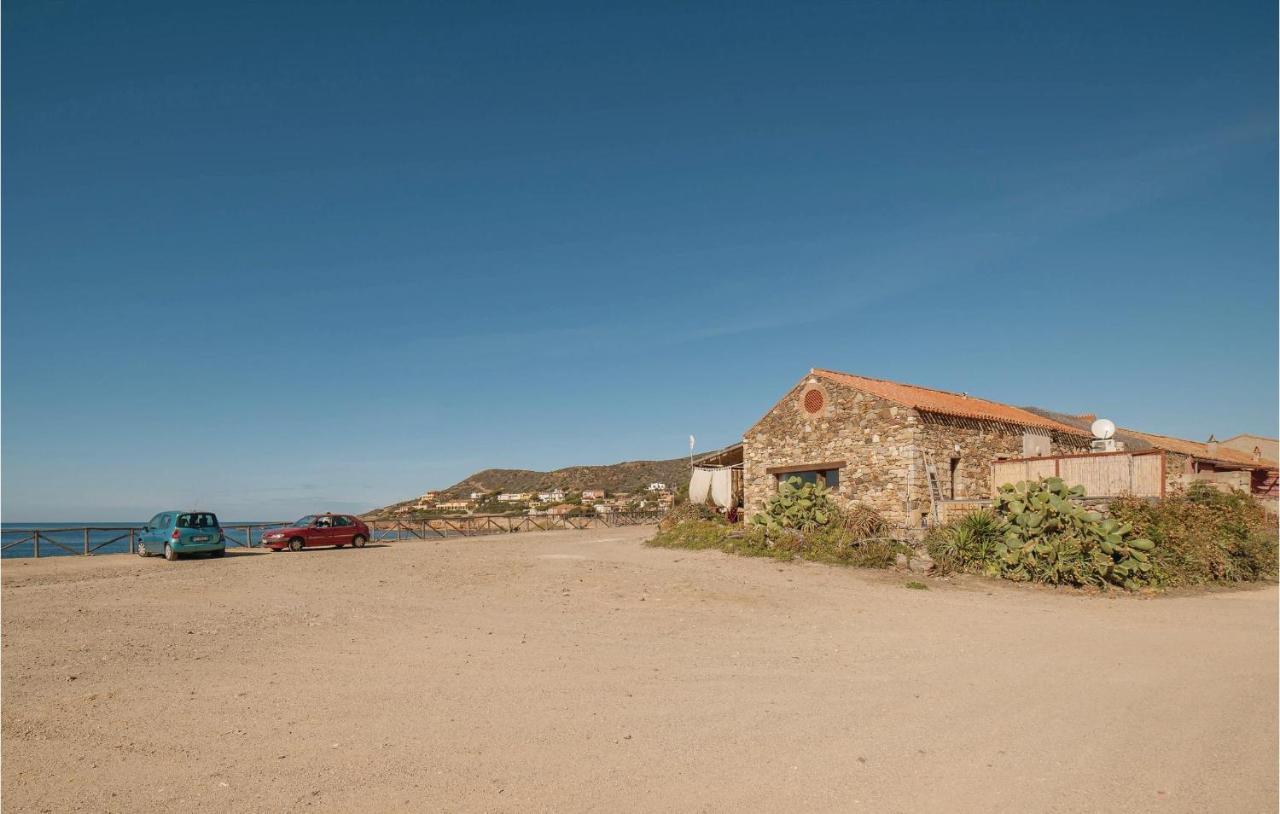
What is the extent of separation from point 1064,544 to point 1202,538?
315cm

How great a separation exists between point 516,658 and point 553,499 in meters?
58.1

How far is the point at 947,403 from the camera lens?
25422 mm

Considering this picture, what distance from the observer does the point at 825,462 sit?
2378 cm

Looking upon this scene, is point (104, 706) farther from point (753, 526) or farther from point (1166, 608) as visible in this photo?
point (753, 526)

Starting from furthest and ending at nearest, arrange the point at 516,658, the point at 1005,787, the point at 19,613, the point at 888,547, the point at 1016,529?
1. the point at 888,547
2. the point at 1016,529
3. the point at 19,613
4. the point at 516,658
5. the point at 1005,787

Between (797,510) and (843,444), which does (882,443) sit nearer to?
(843,444)

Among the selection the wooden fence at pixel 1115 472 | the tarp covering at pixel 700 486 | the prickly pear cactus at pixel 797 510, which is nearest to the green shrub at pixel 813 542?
the prickly pear cactus at pixel 797 510

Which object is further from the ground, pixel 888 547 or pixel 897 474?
pixel 897 474

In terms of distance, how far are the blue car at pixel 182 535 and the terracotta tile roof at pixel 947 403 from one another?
2139 cm

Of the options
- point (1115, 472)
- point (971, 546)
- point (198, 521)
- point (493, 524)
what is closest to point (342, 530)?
point (198, 521)

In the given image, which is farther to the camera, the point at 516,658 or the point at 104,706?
the point at 516,658

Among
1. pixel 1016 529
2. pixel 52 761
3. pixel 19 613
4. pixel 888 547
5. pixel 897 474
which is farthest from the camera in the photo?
pixel 897 474

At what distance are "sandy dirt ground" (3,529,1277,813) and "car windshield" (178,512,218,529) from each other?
34.7 feet

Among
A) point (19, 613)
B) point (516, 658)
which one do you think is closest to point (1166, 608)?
point (516, 658)
